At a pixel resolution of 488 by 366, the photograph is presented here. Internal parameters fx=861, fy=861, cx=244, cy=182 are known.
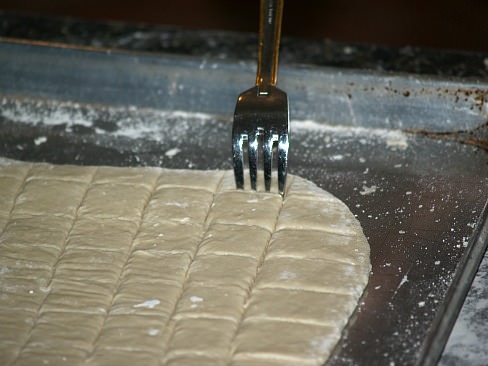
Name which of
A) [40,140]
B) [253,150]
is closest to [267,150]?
[253,150]

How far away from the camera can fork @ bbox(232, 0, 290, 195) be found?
1960 millimetres

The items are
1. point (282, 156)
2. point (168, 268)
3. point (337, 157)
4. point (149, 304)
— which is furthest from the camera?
point (337, 157)

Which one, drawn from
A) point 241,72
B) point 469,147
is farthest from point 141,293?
point 469,147

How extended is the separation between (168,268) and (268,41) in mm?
574

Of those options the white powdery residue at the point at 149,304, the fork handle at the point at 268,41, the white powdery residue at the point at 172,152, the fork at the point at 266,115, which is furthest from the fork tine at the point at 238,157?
the white powdery residue at the point at 149,304

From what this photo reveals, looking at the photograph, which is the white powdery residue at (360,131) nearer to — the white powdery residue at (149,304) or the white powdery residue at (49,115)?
the white powdery residue at (49,115)

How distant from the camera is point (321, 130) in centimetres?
232

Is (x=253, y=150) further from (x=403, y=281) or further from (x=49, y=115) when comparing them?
(x=49, y=115)

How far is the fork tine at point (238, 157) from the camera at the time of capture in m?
1.96

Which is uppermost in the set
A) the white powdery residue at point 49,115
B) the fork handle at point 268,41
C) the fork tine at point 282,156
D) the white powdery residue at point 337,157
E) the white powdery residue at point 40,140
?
the fork handle at point 268,41

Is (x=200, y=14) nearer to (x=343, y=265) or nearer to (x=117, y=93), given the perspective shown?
(x=117, y=93)

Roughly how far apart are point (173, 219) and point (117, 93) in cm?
60

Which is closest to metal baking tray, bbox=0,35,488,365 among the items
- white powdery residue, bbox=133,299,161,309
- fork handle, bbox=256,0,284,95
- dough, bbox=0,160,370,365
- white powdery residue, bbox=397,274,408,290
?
white powdery residue, bbox=397,274,408,290

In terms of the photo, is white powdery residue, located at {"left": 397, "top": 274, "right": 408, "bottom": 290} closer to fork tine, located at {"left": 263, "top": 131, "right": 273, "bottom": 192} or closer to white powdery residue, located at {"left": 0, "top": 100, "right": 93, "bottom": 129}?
fork tine, located at {"left": 263, "top": 131, "right": 273, "bottom": 192}
